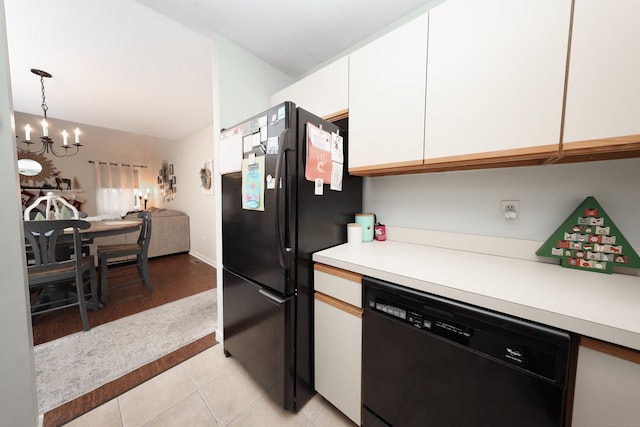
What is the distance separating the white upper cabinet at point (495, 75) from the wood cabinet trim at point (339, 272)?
0.71m

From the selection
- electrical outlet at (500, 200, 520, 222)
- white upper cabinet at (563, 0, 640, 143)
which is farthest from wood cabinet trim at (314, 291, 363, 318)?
white upper cabinet at (563, 0, 640, 143)

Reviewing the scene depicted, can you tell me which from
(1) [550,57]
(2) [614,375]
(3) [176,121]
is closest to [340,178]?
(1) [550,57]

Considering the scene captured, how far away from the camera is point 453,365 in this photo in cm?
72

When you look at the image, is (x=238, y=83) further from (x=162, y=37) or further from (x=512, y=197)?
(x=512, y=197)

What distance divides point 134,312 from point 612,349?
3123 millimetres

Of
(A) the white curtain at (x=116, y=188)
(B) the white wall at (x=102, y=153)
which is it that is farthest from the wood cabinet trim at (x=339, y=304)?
(A) the white curtain at (x=116, y=188)

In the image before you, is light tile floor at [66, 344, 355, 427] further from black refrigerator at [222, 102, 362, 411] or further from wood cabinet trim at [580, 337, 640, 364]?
wood cabinet trim at [580, 337, 640, 364]

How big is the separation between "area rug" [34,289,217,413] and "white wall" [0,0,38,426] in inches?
20.5

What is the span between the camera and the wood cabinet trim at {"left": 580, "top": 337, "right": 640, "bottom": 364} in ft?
1.66

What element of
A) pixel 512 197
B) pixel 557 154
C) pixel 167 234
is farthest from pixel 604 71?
pixel 167 234

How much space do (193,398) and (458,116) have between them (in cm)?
209

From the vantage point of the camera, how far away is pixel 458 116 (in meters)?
0.97

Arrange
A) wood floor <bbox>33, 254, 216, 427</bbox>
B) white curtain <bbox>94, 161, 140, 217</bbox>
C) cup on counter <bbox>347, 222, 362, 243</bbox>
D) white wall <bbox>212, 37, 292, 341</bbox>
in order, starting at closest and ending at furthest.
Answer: wood floor <bbox>33, 254, 216, 427</bbox>, cup on counter <bbox>347, 222, 362, 243</bbox>, white wall <bbox>212, 37, 292, 341</bbox>, white curtain <bbox>94, 161, 140, 217</bbox>

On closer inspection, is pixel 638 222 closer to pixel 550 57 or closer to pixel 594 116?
pixel 594 116
